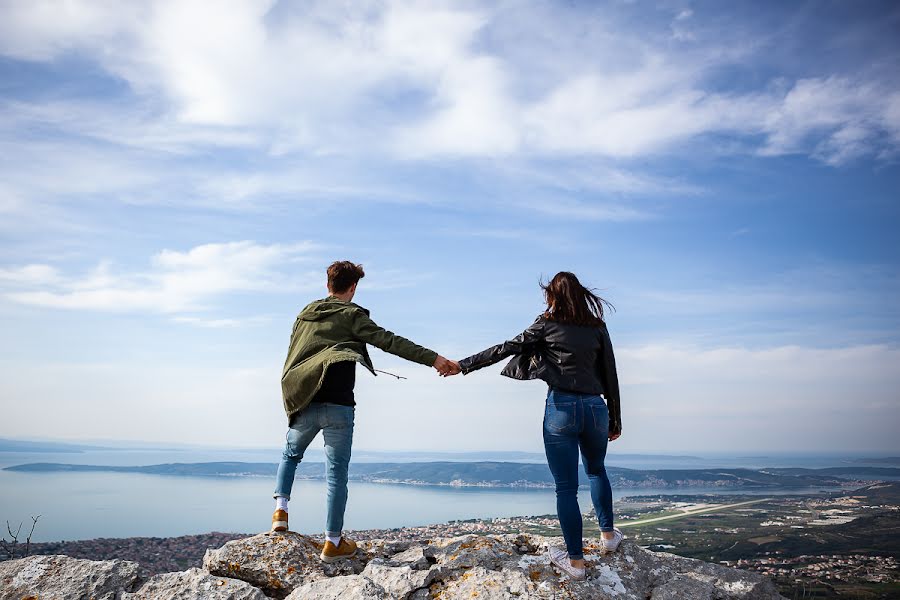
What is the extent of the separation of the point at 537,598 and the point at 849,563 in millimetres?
37909

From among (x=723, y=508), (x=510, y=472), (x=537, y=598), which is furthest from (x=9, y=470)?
(x=537, y=598)

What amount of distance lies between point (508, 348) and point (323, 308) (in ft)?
5.96

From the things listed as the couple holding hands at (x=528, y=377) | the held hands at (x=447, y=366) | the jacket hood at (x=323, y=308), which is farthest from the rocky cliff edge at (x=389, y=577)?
the jacket hood at (x=323, y=308)

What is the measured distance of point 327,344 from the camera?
5613 millimetres

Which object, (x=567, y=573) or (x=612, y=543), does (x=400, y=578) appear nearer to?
(x=567, y=573)

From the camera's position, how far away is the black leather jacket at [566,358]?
5176mm

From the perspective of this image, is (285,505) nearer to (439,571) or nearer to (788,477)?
(439,571)

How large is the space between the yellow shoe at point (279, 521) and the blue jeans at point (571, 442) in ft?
8.26

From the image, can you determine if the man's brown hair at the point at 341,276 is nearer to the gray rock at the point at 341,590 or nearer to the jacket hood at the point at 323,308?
the jacket hood at the point at 323,308

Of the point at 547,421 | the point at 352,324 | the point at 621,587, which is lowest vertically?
the point at 621,587

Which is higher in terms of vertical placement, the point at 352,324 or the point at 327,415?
the point at 352,324

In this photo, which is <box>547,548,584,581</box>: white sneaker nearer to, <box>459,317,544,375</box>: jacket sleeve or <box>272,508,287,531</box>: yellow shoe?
<box>459,317,544,375</box>: jacket sleeve

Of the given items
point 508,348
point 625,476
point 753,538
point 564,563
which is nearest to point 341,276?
point 508,348

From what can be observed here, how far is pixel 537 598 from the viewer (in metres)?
4.45
